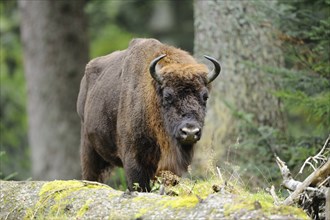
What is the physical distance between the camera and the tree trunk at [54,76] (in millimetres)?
17609

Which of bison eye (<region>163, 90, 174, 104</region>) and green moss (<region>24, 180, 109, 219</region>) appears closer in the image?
green moss (<region>24, 180, 109, 219</region>)

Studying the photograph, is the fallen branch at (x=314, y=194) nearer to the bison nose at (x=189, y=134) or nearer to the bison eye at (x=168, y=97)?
the bison nose at (x=189, y=134)

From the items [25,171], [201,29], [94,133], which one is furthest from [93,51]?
[94,133]

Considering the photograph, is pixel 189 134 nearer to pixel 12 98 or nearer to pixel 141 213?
pixel 141 213

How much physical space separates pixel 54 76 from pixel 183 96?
923 cm

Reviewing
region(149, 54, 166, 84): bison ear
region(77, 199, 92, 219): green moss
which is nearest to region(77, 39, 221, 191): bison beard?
region(149, 54, 166, 84): bison ear

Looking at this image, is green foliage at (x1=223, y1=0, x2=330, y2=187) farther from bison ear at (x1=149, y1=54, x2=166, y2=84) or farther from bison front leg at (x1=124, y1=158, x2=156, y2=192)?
bison ear at (x1=149, y1=54, x2=166, y2=84)

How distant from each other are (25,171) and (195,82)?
13.0 meters

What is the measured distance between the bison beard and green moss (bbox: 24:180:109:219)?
6.34 ft

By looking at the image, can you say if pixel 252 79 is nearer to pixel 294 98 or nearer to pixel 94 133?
pixel 294 98

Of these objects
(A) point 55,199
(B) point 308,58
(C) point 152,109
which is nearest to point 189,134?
(C) point 152,109

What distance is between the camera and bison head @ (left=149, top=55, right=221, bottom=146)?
28.6 ft

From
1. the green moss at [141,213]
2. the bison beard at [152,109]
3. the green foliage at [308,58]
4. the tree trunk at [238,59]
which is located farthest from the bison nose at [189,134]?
the tree trunk at [238,59]

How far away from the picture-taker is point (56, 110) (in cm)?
1788
